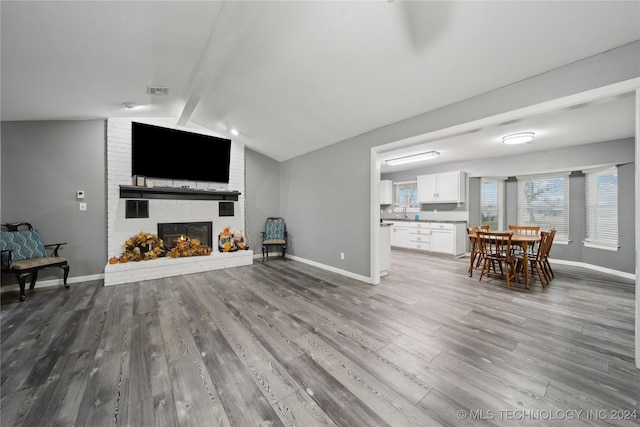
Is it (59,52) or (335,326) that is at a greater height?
(59,52)

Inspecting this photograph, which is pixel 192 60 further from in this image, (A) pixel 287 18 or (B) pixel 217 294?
(B) pixel 217 294

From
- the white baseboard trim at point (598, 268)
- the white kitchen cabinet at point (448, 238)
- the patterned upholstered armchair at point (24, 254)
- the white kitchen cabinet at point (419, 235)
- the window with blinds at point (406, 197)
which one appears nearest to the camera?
the patterned upholstered armchair at point (24, 254)

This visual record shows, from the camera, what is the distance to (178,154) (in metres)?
4.64

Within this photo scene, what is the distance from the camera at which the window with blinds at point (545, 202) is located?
520 cm

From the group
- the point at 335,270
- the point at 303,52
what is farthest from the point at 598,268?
the point at 303,52

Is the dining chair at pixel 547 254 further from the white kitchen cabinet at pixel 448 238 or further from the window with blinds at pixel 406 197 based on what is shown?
the window with blinds at pixel 406 197

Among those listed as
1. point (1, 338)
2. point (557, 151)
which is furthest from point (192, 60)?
point (557, 151)

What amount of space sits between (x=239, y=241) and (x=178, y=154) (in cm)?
212

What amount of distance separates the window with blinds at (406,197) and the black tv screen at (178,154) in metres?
5.31

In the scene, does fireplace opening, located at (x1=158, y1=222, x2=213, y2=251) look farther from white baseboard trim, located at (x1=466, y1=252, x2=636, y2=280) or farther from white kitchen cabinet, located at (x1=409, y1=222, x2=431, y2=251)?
white baseboard trim, located at (x1=466, y1=252, x2=636, y2=280)

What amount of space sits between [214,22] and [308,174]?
323 cm

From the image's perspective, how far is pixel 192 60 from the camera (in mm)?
2656

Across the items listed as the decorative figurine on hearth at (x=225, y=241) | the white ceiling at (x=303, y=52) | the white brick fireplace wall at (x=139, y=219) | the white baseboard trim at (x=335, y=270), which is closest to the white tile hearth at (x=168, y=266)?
the white brick fireplace wall at (x=139, y=219)

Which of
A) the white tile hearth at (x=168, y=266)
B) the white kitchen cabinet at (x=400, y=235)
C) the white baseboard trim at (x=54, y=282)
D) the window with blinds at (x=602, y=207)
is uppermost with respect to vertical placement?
the window with blinds at (x=602, y=207)
